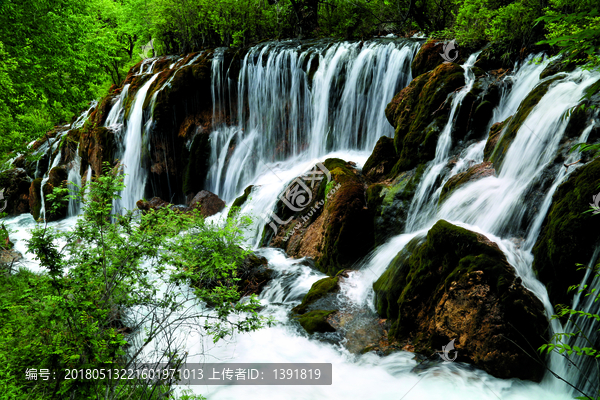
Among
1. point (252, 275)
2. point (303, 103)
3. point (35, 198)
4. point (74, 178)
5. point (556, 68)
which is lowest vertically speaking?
point (35, 198)

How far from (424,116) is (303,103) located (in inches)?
246

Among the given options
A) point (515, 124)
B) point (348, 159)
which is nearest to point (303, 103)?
point (348, 159)

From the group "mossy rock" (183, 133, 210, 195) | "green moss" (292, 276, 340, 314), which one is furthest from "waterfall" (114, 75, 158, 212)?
"green moss" (292, 276, 340, 314)

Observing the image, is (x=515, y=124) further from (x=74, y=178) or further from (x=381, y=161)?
(x=74, y=178)

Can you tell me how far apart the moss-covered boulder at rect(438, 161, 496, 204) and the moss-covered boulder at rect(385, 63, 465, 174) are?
4.23 ft

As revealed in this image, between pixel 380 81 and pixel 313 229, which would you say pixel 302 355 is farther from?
pixel 380 81

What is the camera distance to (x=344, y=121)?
12.8 meters

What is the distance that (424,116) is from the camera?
8.94 meters

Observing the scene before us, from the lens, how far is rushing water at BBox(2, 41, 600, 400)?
16.0 feet

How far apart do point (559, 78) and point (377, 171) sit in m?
4.19

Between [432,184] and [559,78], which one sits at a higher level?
[559,78]

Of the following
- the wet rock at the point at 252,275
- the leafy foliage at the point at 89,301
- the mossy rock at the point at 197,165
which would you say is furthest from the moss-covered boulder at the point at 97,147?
the leafy foliage at the point at 89,301

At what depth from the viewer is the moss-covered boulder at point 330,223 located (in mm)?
7953

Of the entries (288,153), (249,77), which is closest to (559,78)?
(288,153)
